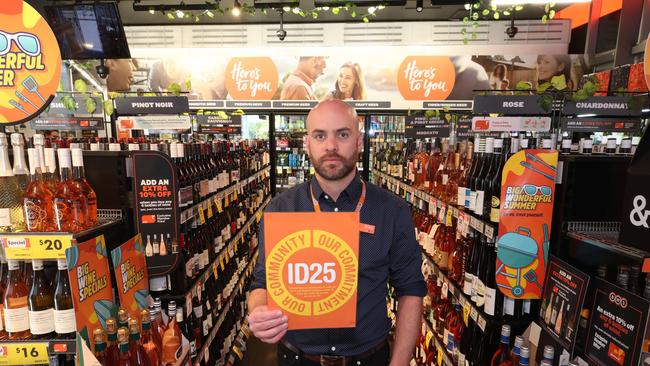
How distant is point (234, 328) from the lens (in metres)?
4.52

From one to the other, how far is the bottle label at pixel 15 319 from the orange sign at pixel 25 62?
0.84m

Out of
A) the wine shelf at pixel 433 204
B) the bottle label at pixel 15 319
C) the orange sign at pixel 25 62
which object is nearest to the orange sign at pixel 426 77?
the wine shelf at pixel 433 204

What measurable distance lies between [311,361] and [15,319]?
1.33 meters

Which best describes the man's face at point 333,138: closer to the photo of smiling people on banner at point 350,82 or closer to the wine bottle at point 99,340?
the wine bottle at point 99,340

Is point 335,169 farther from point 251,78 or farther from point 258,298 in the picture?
point 251,78

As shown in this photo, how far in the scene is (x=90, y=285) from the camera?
1561 mm

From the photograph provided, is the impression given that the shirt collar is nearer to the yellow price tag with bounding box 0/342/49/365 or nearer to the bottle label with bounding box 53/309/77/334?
the bottle label with bounding box 53/309/77/334

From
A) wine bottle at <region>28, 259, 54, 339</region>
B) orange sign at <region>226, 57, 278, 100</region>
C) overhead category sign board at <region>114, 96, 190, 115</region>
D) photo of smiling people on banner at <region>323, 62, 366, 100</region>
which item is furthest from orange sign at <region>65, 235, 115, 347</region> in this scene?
photo of smiling people on banner at <region>323, 62, 366, 100</region>

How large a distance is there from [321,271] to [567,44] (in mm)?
8334

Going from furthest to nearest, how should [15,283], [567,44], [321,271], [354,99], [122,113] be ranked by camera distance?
1. [567,44]
2. [354,99]
3. [122,113]
4. [15,283]
5. [321,271]

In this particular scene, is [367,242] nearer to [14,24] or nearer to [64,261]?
[64,261]

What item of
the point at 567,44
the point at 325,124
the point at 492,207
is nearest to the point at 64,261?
the point at 325,124

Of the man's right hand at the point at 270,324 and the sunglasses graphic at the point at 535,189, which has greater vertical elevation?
the sunglasses graphic at the point at 535,189

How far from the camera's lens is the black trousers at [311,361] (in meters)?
1.73
